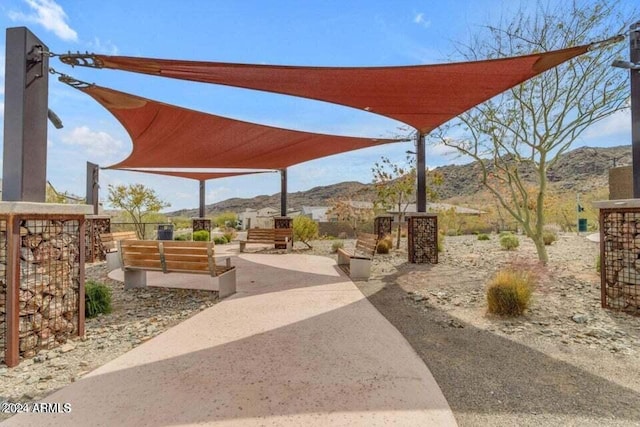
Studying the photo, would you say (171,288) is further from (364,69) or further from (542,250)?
(542,250)

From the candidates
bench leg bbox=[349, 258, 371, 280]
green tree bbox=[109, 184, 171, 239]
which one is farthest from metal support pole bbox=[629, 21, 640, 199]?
green tree bbox=[109, 184, 171, 239]

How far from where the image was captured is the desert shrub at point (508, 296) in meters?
3.02

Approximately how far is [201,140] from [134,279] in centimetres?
277

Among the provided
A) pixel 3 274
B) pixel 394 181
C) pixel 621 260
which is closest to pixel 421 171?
pixel 621 260

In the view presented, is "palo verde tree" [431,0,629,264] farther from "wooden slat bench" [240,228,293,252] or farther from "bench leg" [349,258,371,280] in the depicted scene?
"wooden slat bench" [240,228,293,252]

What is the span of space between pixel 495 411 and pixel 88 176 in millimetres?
8971

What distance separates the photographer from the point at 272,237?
8.59m

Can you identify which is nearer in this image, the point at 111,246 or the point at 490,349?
the point at 490,349

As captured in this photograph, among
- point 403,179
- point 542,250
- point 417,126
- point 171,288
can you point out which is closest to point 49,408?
point 171,288

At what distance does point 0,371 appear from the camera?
1.95 metres

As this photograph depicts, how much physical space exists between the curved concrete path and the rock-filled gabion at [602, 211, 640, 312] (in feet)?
7.76

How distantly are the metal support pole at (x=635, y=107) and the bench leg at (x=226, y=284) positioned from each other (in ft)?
14.2

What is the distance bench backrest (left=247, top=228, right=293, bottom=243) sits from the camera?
27.7ft

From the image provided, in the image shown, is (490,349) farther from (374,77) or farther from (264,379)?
(374,77)
